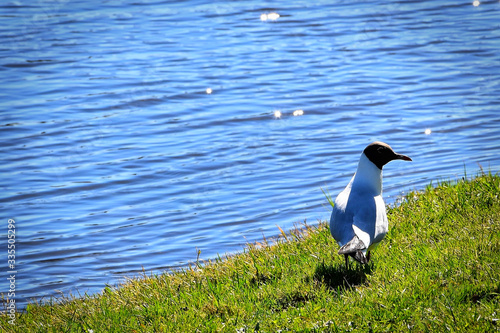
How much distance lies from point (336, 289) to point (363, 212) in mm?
785

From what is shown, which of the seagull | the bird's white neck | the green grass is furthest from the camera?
the bird's white neck

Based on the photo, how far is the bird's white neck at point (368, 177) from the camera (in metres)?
5.98

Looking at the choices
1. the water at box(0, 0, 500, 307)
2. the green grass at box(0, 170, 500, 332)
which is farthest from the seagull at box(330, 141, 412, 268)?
the water at box(0, 0, 500, 307)

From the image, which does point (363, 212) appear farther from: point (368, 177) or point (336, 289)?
point (336, 289)

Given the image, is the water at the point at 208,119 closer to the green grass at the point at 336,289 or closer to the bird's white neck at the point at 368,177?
the green grass at the point at 336,289

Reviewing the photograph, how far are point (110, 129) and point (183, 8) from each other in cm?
1006

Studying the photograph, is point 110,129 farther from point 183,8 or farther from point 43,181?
point 183,8

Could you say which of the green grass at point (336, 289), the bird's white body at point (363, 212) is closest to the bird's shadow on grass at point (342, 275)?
the green grass at point (336, 289)

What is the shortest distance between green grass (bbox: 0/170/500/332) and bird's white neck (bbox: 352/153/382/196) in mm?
479

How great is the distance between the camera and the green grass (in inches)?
178

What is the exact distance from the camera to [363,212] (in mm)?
5574

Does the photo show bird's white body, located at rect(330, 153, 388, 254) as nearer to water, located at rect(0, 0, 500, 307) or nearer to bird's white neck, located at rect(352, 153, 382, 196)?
bird's white neck, located at rect(352, 153, 382, 196)

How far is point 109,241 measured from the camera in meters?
8.81

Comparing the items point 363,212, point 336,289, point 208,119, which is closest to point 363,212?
A: point 363,212
